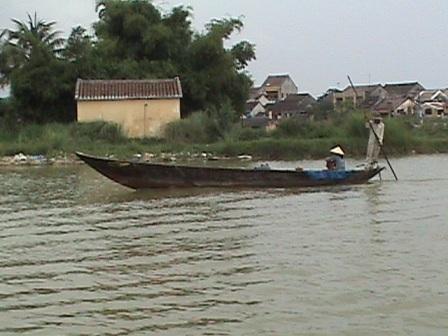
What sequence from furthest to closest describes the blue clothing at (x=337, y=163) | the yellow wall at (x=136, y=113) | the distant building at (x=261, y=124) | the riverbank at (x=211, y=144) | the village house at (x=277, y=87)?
the village house at (x=277, y=87) → the distant building at (x=261, y=124) → the yellow wall at (x=136, y=113) → the riverbank at (x=211, y=144) → the blue clothing at (x=337, y=163)

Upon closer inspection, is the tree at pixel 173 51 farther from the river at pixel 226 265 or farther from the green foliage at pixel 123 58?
the river at pixel 226 265

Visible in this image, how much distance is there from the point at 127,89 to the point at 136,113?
0.98 meters

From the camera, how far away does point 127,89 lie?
105 ft

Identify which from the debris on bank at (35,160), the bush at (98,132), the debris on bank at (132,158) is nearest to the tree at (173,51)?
the bush at (98,132)

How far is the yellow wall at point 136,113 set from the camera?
104 feet

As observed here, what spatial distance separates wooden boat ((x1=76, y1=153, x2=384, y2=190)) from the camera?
54.6ft

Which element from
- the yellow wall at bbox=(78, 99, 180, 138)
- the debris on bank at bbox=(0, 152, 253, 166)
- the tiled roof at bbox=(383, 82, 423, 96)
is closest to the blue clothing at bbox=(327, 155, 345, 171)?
the debris on bank at bbox=(0, 152, 253, 166)

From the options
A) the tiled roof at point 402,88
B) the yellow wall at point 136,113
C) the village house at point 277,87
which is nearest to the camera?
the yellow wall at point 136,113

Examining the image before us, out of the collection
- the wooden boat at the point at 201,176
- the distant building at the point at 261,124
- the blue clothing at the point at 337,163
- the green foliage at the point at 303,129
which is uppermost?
the distant building at the point at 261,124

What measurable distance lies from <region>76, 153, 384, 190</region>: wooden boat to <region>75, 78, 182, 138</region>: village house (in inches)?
576

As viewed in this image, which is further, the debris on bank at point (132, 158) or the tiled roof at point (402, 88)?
the tiled roof at point (402, 88)

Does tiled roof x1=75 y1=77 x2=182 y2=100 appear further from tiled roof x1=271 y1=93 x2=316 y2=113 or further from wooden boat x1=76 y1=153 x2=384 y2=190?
tiled roof x1=271 y1=93 x2=316 y2=113

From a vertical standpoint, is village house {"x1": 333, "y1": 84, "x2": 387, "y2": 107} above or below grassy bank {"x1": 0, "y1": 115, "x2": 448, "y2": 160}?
above

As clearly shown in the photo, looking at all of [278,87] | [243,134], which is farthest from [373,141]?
[278,87]
